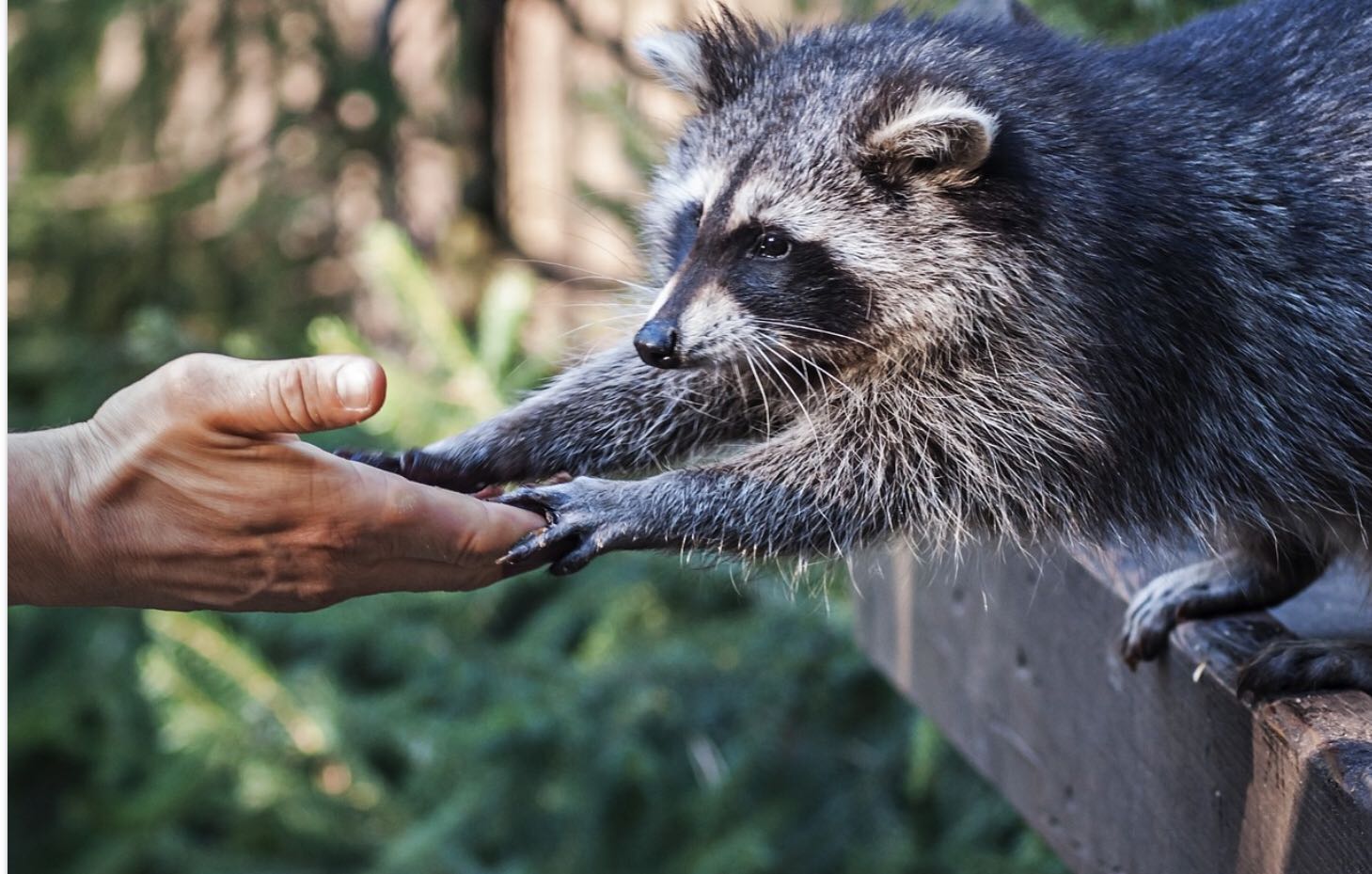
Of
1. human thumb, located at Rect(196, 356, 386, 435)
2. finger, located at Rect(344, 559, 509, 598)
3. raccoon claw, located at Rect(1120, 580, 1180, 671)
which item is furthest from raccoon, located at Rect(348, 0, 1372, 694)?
human thumb, located at Rect(196, 356, 386, 435)

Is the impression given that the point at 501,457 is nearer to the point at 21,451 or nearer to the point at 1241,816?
the point at 21,451

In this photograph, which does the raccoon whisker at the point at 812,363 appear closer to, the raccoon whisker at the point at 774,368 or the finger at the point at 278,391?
the raccoon whisker at the point at 774,368

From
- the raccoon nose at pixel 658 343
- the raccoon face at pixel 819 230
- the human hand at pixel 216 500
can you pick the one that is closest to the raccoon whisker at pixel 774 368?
the raccoon face at pixel 819 230

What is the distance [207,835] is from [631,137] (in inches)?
109

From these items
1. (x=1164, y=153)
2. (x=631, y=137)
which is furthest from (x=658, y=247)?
(x=631, y=137)

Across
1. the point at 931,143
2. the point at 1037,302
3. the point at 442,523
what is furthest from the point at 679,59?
the point at 442,523

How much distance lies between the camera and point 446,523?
1.72m

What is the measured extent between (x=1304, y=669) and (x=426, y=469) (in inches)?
49.3

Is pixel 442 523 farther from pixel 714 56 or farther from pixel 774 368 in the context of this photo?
pixel 714 56

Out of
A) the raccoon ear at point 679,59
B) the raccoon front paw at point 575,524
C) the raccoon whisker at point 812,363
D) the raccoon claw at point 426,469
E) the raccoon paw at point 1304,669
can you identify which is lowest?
the raccoon paw at point 1304,669

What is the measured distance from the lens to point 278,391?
4.92ft

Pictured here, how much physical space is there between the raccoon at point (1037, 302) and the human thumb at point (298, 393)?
1.78 feet

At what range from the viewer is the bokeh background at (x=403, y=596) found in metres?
3.41

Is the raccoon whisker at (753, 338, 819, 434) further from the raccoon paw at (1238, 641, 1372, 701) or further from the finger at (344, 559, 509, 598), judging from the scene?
the raccoon paw at (1238, 641, 1372, 701)
